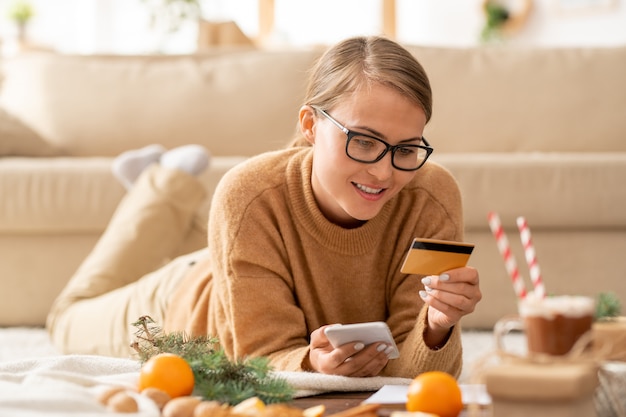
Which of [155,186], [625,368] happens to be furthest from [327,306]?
[155,186]

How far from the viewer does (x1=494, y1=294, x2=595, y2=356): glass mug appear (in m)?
0.87

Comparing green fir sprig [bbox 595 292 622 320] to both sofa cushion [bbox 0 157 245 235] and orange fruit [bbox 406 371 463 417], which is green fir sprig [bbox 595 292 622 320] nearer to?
orange fruit [bbox 406 371 463 417]

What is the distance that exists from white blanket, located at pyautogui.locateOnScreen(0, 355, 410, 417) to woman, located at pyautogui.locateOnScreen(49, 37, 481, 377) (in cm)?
12

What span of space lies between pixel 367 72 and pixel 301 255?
38 centimetres


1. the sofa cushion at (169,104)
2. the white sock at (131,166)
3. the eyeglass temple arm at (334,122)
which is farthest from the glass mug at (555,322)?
the sofa cushion at (169,104)

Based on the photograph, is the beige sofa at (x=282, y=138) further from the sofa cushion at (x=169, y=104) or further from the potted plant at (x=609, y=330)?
the potted plant at (x=609, y=330)

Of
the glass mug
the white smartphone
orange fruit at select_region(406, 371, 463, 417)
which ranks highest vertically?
the glass mug

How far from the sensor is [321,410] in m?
1.08

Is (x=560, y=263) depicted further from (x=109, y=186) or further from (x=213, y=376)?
(x=213, y=376)

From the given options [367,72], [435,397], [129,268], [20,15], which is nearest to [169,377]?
[435,397]

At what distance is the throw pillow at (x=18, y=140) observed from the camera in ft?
11.0

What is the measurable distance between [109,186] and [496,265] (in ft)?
4.26

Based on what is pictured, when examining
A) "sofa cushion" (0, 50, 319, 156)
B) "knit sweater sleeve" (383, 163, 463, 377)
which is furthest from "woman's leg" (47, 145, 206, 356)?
"sofa cushion" (0, 50, 319, 156)

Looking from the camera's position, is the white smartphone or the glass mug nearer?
the glass mug
